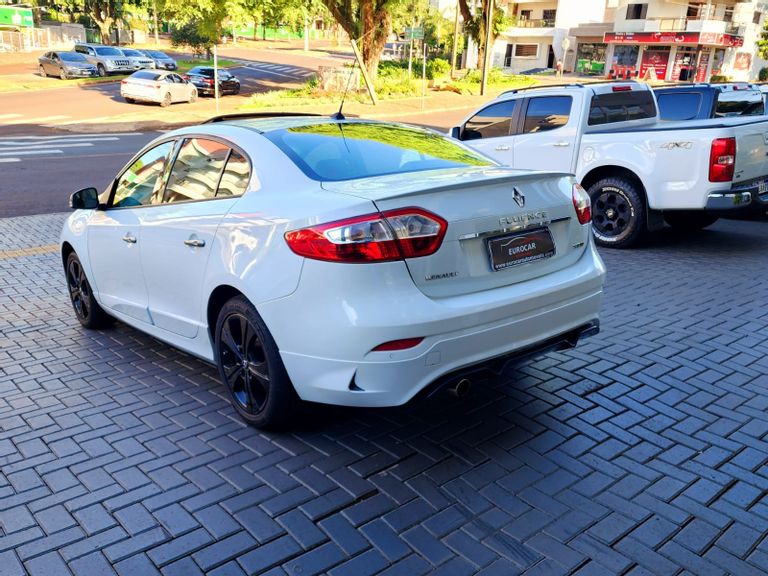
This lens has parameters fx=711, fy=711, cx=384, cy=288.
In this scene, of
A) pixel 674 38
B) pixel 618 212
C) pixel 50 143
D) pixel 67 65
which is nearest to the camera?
pixel 618 212

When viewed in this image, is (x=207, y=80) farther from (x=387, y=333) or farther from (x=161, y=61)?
(x=387, y=333)

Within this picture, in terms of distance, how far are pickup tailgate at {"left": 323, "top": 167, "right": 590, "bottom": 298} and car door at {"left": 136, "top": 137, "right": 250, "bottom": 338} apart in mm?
785

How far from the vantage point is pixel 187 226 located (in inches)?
165

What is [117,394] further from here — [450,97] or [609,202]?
[450,97]

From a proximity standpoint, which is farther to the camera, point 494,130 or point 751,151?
point 494,130

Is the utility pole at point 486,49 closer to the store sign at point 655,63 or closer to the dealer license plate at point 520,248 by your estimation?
the store sign at point 655,63

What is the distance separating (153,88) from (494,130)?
24795 mm

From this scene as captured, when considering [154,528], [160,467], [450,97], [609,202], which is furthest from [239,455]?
[450,97]

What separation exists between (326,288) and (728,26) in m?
69.7

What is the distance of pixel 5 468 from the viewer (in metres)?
3.61

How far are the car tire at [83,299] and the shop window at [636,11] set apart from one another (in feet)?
220

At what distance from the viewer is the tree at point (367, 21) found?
1225 inches

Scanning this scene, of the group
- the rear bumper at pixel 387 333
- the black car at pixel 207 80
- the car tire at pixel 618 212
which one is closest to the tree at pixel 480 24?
the black car at pixel 207 80

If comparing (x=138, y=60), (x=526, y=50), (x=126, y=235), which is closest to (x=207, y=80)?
(x=138, y=60)
